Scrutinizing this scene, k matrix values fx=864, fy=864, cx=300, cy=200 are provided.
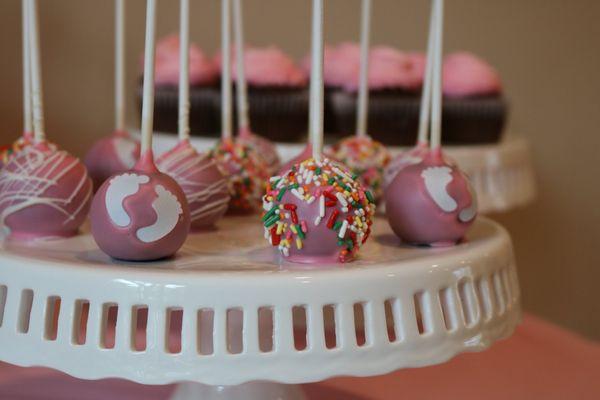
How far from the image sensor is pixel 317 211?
0.66 m

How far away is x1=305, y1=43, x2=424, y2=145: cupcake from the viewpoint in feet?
5.41

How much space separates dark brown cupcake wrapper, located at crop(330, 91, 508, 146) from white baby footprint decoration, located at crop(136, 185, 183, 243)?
1.02 metres

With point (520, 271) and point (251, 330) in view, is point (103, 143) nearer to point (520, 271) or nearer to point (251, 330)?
point (251, 330)

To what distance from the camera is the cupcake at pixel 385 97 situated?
1.65 m

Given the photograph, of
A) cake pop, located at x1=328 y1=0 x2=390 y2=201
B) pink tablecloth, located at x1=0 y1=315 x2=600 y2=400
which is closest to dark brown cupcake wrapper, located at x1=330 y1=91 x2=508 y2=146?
pink tablecloth, located at x1=0 y1=315 x2=600 y2=400

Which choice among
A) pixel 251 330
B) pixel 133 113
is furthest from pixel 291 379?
pixel 133 113

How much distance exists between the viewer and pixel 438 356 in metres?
0.63

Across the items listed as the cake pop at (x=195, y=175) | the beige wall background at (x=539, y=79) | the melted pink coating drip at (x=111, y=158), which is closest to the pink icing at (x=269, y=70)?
the beige wall background at (x=539, y=79)

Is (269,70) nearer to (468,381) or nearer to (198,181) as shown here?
(468,381)

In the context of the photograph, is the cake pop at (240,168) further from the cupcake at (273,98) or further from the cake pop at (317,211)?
the cupcake at (273,98)

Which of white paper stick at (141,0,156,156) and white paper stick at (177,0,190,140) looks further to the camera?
white paper stick at (177,0,190,140)

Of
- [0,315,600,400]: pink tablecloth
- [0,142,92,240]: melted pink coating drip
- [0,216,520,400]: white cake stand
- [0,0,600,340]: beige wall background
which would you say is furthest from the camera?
[0,0,600,340]: beige wall background

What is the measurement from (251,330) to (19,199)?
270 millimetres

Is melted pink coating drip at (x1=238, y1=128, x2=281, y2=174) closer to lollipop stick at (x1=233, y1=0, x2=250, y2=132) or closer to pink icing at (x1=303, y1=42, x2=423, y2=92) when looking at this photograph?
lollipop stick at (x1=233, y1=0, x2=250, y2=132)
